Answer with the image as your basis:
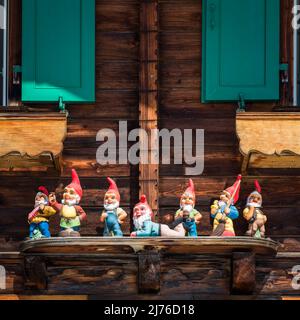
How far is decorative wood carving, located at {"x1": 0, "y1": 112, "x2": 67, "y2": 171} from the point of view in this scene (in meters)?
14.3

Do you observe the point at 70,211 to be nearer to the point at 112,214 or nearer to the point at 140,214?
the point at 112,214

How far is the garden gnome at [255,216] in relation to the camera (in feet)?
46.5

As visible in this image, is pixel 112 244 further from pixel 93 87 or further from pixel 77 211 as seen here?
pixel 93 87

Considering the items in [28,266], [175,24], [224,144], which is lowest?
[28,266]

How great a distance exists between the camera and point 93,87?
1471cm

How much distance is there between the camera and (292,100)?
14.7 m

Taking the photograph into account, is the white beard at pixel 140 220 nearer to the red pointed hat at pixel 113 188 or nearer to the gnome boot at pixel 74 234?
the red pointed hat at pixel 113 188

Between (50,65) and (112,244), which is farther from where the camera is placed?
(50,65)

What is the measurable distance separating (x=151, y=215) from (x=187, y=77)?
146 cm

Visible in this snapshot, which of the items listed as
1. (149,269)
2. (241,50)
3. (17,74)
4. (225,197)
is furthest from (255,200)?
(17,74)

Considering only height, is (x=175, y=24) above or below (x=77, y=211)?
above

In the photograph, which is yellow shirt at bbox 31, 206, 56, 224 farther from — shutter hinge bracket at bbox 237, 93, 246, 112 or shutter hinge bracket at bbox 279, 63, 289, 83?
shutter hinge bracket at bbox 279, 63, 289, 83

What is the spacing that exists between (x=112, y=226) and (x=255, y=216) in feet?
3.97

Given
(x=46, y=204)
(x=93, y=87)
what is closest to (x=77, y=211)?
(x=46, y=204)
